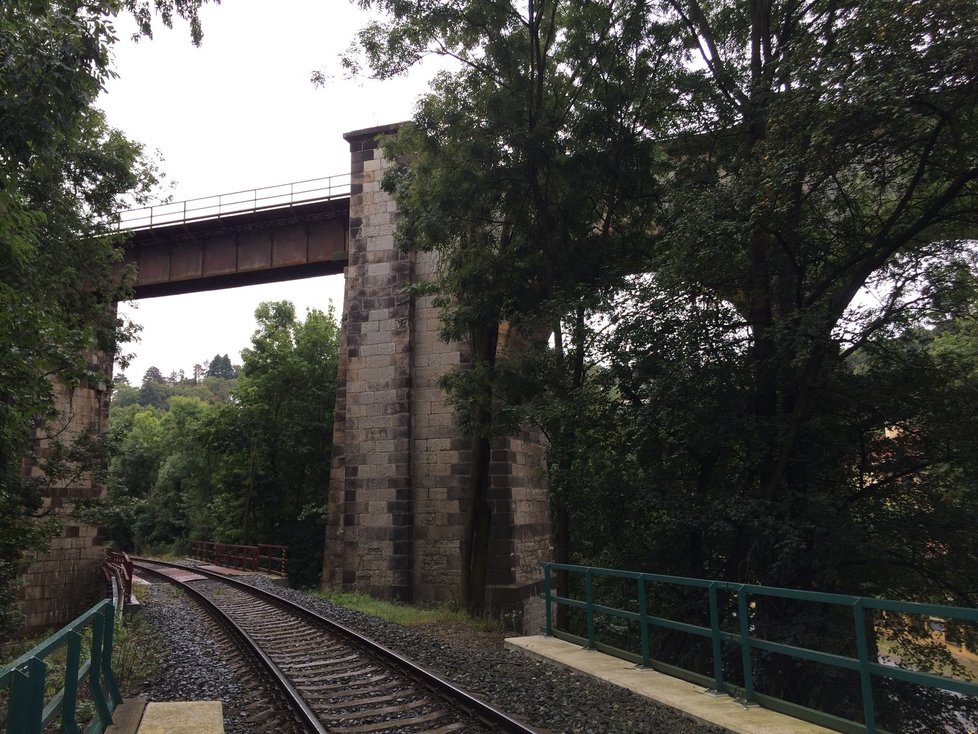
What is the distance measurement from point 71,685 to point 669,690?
464 centimetres

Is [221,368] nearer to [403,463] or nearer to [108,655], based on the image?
[403,463]

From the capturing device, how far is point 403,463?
17.3 m

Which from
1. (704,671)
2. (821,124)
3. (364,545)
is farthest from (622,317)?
(364,545)

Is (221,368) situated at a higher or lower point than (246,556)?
higher

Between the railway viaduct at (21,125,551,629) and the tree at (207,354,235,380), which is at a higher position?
the tree at (207,354,235,380)

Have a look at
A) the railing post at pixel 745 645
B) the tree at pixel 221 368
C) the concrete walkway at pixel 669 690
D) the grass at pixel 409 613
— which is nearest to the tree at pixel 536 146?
the grass at pixel 409 613

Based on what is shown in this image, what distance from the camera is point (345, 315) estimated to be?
18781 mm

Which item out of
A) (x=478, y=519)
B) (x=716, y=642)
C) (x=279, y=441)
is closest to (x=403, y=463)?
(x=478, y=519)

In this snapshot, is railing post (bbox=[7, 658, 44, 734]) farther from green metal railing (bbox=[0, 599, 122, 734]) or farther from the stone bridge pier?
the stone bridge pier

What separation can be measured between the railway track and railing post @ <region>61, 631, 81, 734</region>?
2184 millimetres

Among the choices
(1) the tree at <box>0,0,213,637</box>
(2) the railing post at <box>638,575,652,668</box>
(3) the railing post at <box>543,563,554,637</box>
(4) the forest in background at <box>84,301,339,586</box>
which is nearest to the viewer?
(2) the railing post at <box>638,575,652,668</box>

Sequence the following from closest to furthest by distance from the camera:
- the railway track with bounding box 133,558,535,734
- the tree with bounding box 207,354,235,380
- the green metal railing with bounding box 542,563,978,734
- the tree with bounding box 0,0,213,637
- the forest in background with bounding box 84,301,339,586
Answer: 1. the green metal railing with bounding box 542,563,978,734
2. the railway track with bounding box 133,558,535,734
3. the tree with bounding box 0,0,213,637
4. the forest in background with bounding box 84,301,339,586
5. the tree with bounding box 207,354,235,380

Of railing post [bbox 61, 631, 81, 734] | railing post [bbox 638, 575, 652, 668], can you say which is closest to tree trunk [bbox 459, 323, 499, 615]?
railing post [bbox 638, 575, 652, 668]

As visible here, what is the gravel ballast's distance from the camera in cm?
585
